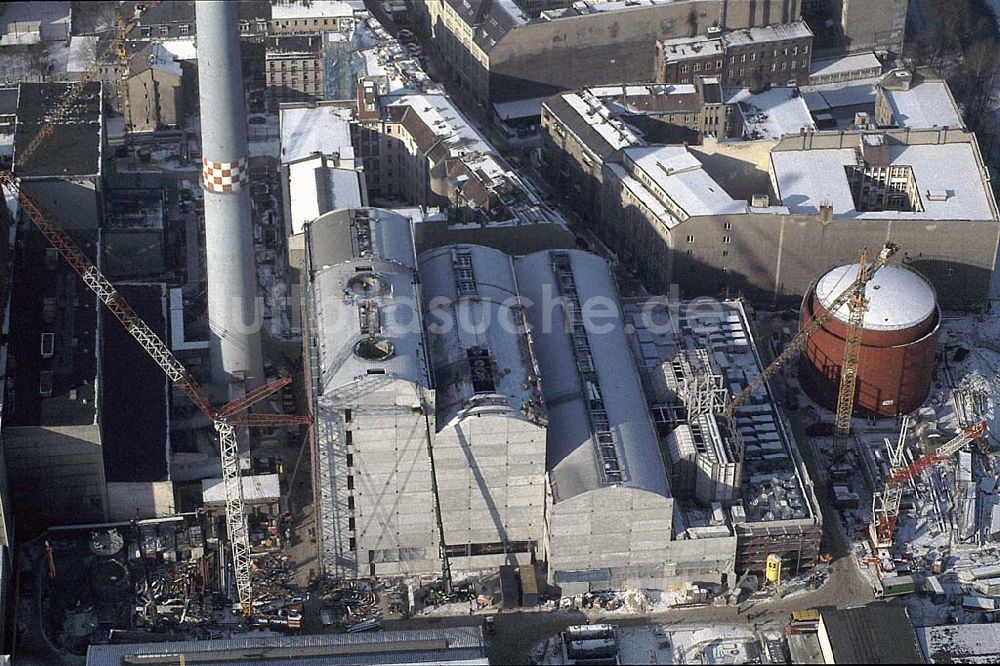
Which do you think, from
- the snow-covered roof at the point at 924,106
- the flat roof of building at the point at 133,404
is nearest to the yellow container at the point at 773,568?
the flat roof of building at the point at 133,404

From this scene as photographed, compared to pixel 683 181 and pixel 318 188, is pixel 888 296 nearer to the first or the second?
pixel 683 181

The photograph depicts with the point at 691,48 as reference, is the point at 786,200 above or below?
below

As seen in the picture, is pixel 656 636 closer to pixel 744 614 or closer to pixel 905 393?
pixel 744 614

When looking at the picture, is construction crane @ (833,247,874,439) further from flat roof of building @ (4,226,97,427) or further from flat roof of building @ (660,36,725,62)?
flat roof of building @ (660,36,725,62)

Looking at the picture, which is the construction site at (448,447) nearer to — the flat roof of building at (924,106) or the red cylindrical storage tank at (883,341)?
the red cylindrical storage tank at (883,341)

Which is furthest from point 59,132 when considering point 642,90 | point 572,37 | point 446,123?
point 642,90

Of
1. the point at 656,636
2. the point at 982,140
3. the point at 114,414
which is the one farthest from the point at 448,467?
the point at 982,140
